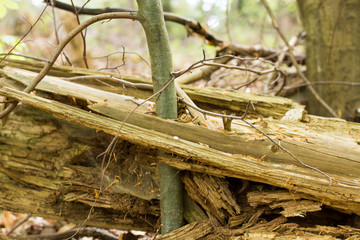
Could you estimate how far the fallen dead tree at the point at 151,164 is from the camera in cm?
217

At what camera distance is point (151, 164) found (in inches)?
102

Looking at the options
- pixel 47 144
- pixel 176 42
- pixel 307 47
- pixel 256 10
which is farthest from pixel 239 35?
pixel 47 144

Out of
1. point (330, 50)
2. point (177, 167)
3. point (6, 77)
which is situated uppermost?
point (330, 50)

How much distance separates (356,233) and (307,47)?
3.27 meters

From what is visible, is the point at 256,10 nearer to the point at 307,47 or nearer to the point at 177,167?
the point at 307,47

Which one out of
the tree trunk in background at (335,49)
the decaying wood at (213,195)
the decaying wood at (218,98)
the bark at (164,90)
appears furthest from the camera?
the tree trunk in background at (335,49)

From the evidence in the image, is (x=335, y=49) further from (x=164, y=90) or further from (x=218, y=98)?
(x=164, y=90)

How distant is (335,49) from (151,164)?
3.31 metres

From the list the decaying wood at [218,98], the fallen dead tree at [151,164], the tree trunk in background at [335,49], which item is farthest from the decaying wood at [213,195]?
the tree trunk in background at [335,49]

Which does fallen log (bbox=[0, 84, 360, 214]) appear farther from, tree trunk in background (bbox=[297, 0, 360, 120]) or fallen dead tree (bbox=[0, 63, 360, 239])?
tree trunk in background (bbox=[297, 0, 360, 120])

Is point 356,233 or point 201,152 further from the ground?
point 201,152

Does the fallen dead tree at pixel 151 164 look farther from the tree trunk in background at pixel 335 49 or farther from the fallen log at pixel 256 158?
the tree trunk in background at pixel 335 49

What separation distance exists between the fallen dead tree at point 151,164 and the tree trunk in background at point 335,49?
1821 millimetres

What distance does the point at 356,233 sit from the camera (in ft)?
6.73
